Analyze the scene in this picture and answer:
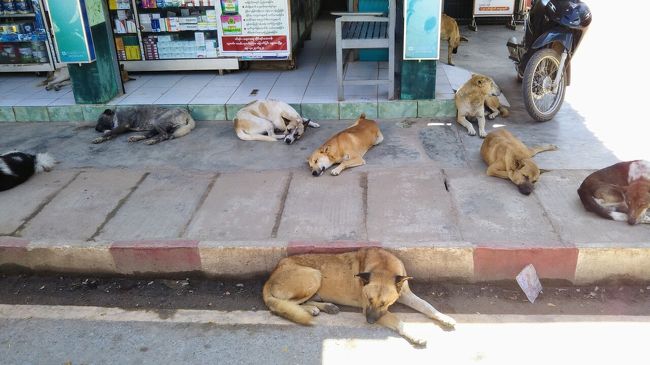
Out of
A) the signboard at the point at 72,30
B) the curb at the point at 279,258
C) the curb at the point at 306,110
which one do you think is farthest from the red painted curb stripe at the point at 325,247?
the signboard at the point at 72,30

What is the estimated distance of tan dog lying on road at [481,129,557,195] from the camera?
17.5 ft

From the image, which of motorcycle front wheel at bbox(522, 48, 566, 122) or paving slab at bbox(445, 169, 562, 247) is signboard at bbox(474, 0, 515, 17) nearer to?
motorcycle front wheel at bbox(522, 48, 566, 122)

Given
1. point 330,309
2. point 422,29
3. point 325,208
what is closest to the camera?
point 330,309

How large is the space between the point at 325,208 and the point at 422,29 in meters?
3.07

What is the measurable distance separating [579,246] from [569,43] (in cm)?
346

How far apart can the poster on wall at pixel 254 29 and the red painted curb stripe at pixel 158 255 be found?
5036 mm

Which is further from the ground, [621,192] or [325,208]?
[621,192]

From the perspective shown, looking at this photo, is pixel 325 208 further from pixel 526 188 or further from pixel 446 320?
pixel 526 188

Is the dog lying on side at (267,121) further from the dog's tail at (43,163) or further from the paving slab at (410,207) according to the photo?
the dog's tail at (43,163)

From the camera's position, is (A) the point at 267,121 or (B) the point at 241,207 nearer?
(B) the point at 241,207

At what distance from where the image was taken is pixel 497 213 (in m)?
4.99

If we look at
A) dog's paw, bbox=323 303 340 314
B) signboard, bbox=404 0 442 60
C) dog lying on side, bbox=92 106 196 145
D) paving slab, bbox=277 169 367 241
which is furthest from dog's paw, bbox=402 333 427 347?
dog lying on side, bbox=92 106 196 145

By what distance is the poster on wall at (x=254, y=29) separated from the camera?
8797 mm

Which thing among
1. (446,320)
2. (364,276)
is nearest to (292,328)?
(364,276)
